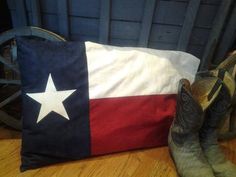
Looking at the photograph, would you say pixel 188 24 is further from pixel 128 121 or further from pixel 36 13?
pixel 36 13

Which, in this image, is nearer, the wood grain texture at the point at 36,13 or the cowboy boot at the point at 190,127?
the cowboy boot at the point at 190,127

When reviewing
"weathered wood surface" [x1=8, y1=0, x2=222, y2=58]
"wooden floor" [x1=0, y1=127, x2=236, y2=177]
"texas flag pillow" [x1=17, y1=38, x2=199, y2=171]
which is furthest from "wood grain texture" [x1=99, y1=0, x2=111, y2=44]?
"wooden floor" [x1=0, y1=127, x2=236, y2=177]

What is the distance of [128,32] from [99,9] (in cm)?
16

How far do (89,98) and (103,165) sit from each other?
0.28m

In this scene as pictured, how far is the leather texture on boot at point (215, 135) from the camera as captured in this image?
2.46 feet

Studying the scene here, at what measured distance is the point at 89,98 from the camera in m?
0.74


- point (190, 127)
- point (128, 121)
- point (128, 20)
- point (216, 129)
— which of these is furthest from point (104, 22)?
point (216, 129)

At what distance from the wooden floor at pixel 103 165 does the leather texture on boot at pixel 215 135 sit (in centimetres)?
Answer: 14

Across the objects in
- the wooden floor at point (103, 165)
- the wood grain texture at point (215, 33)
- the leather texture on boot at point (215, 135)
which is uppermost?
the wood grain texture at point (215, 33)

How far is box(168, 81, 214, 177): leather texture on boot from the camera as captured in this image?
695 mm

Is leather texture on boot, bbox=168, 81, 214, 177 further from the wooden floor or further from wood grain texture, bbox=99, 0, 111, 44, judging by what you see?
wood grain texture, bbox=99, 0, 111, 44

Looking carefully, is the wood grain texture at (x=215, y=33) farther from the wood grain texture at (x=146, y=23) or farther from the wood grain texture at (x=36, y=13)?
the wood grain texture at (x=36, y=13)

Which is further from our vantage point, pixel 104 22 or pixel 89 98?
pixel 104 22

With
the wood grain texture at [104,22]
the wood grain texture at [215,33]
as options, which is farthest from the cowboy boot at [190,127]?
the wood grain texture at [104,22]
